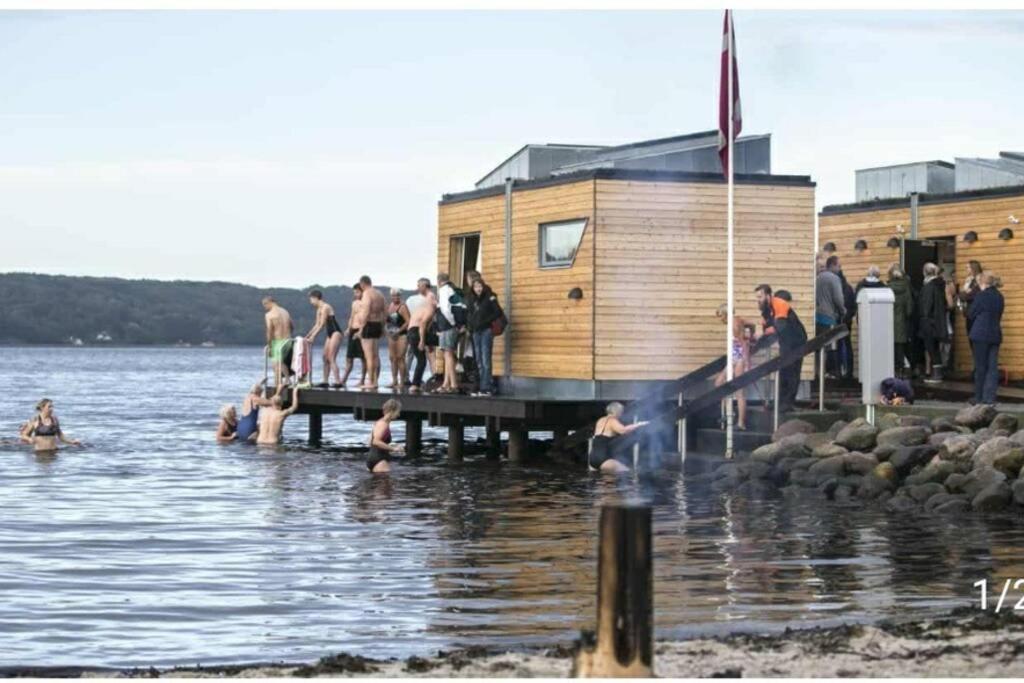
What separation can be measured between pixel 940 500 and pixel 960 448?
96 cm

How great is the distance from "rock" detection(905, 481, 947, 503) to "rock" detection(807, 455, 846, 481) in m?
1.28

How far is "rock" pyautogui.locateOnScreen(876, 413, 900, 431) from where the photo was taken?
22391mm

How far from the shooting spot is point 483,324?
26641mm

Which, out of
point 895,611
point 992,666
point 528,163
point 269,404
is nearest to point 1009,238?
point 528,163

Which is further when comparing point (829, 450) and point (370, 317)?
point (370, 317)

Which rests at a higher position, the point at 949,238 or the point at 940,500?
the point at 949,238

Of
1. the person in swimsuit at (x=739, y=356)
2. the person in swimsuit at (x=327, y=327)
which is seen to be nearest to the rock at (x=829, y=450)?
the person in swimsuit at (x=739, y=356)

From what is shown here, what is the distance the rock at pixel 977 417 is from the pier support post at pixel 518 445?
751 cm

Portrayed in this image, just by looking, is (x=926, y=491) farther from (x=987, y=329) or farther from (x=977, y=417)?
(x=987, y=329)

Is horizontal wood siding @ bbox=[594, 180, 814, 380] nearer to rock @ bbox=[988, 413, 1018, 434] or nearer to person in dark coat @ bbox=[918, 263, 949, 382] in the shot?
person in dark coat @ bbox=[918, 263, 949, 382]

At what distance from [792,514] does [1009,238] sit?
399 inches

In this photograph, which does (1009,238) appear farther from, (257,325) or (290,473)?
(257,325)

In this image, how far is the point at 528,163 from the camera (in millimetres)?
29094

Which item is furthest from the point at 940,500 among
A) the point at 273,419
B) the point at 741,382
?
the point at 273,419
